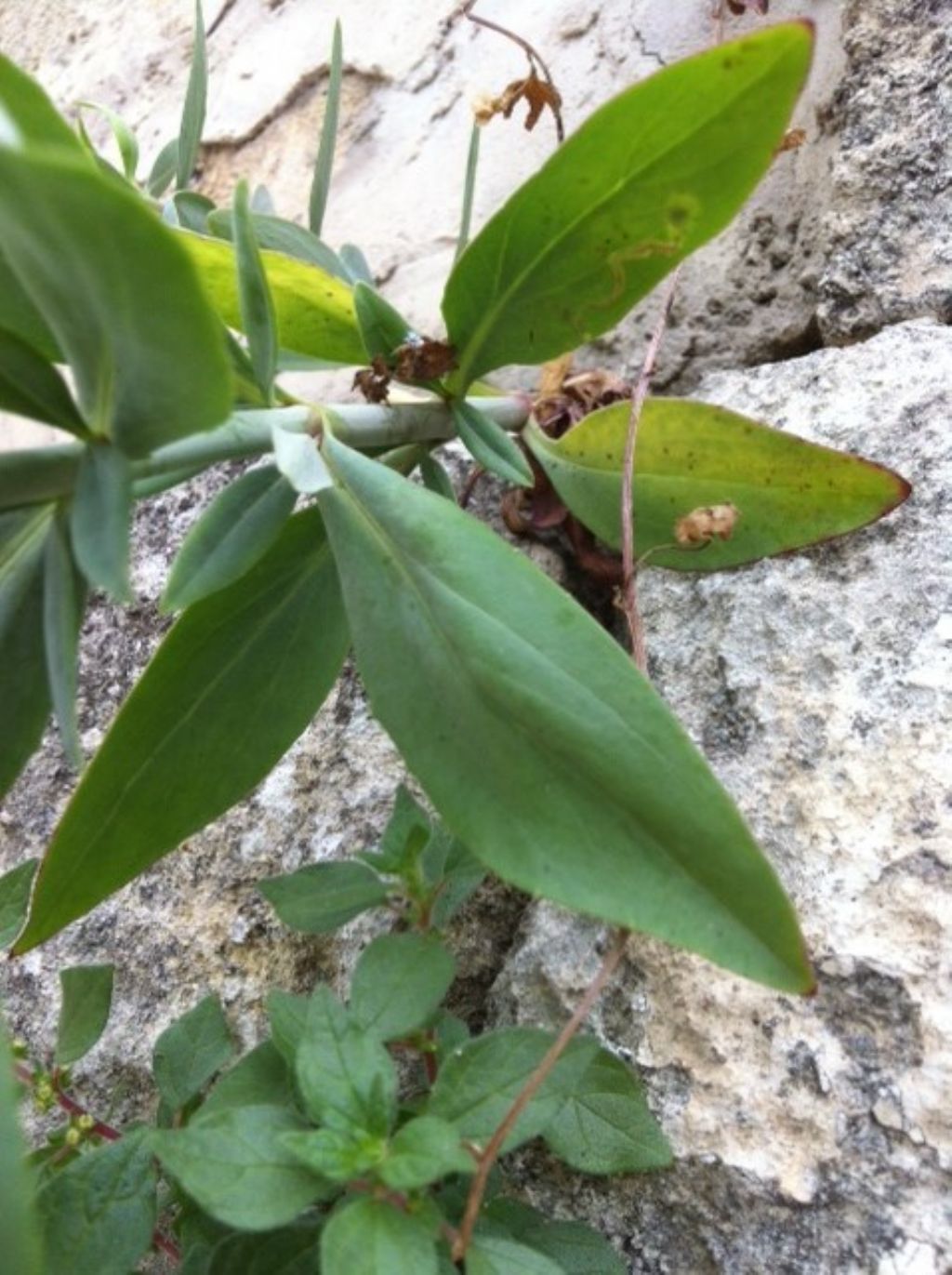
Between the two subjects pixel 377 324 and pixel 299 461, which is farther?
pixel 377 324

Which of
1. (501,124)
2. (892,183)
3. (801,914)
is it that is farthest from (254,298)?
(501,124)

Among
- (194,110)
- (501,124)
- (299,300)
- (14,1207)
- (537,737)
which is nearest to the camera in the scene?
(14,1207)

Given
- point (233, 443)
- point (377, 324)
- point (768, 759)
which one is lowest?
point (768, 759)

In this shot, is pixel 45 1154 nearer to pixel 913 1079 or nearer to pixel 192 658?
pixel 192 658

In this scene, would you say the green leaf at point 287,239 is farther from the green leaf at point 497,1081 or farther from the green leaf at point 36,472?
the green leaf at point 497,1081

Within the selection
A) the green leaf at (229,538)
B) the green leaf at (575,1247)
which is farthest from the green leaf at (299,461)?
the green leaf at (575,1247)

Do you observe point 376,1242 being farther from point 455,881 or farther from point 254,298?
point 254,298

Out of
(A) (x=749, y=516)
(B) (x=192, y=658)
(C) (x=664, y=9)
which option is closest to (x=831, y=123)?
(C) (x=664, y=9)

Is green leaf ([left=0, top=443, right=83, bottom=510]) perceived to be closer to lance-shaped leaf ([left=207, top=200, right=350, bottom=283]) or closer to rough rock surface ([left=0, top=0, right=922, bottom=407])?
lance-shaped leaf ([left=207, top=200, right=350, bottom=283])
